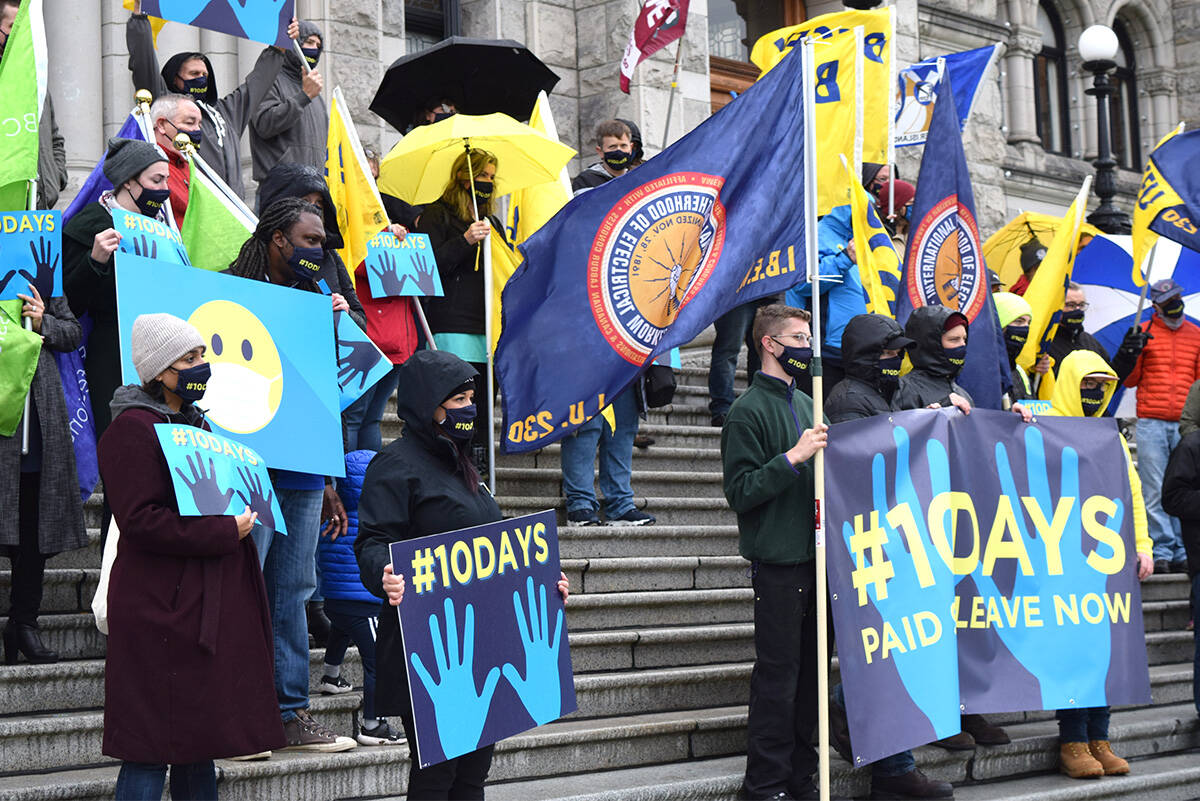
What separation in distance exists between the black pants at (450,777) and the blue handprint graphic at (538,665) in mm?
228

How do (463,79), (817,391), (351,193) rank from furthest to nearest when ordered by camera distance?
(463,79) → (351,193) → (817,391)

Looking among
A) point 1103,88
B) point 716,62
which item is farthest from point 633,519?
point 1103,88

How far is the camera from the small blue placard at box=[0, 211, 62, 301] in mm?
Result: 6141

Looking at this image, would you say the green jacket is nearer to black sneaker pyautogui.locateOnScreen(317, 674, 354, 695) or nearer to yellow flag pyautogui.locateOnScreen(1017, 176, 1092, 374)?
black sneaker pyautogui.locateOnScreen(317, 674, 354, 695)

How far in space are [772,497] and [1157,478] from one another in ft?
18.8

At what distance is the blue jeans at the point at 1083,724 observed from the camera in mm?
7566

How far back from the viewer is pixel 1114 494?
748 cm

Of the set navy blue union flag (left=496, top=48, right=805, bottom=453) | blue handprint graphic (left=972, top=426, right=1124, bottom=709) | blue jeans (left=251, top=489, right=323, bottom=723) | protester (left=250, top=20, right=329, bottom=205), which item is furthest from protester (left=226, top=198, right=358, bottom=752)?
blue handprint graphic (left=972, top=426, right=1124, bottom=709)

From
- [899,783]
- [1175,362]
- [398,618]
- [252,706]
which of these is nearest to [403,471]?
[398,618]

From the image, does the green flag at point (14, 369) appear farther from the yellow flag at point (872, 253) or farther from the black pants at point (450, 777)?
the yellow flag at point (872, 253)

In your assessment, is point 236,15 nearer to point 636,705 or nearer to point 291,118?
point 291,118

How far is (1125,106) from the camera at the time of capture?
22516 mm

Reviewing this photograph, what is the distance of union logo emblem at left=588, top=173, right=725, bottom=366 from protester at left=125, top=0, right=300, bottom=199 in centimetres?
227

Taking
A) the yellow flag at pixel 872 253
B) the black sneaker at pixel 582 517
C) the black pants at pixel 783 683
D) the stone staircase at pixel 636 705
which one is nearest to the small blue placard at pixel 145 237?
the stone staircase at pixel 636 705
